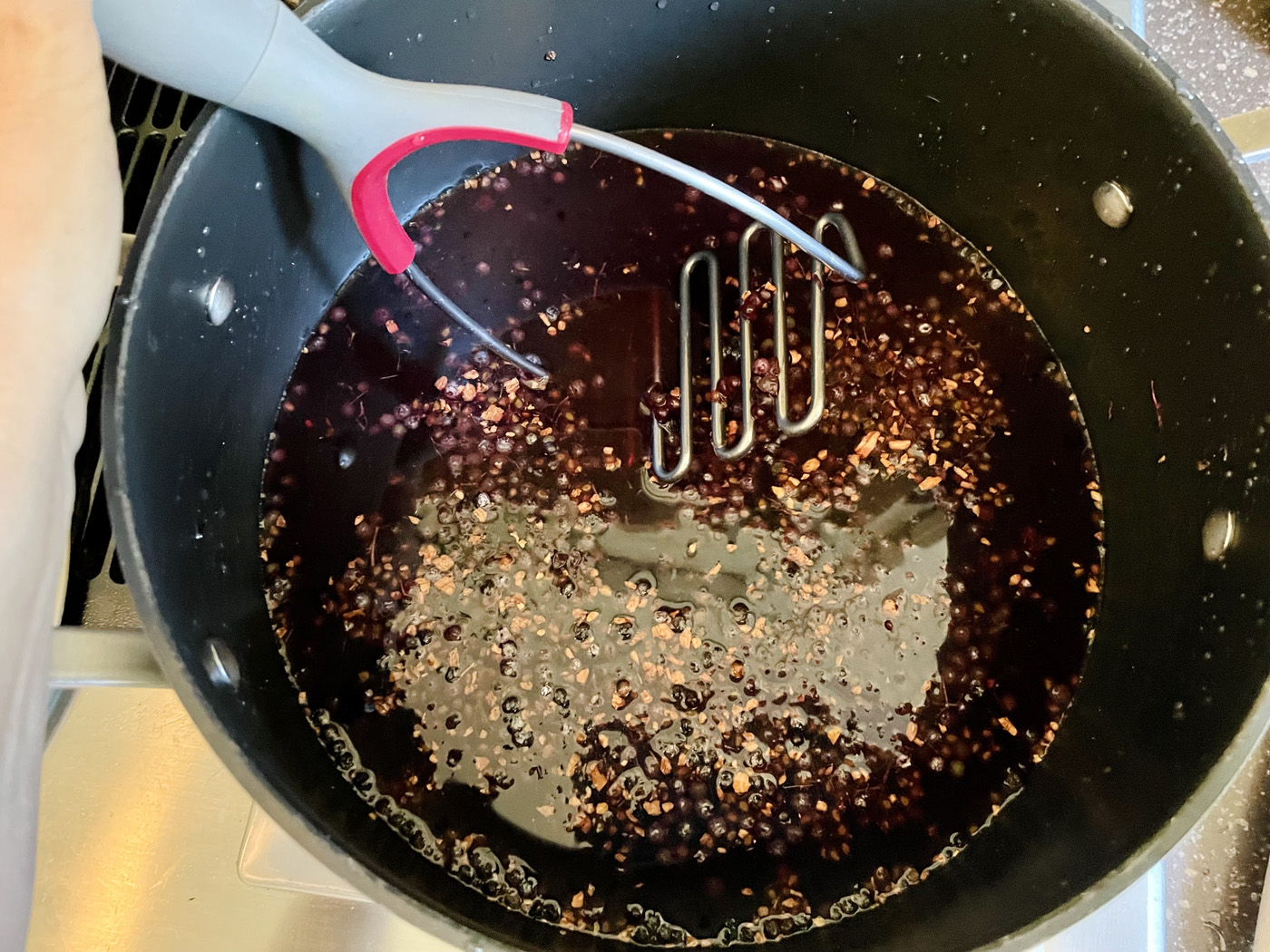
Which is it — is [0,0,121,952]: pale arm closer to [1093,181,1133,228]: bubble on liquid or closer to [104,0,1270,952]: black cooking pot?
[104,0,1270,952]: black cooking pot

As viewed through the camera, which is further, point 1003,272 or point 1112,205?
point 1003,272

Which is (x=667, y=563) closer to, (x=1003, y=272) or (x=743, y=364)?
(x=743, y=364)

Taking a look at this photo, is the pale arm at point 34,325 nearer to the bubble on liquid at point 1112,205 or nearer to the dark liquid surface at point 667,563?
the dark liquid surface at point 667,563

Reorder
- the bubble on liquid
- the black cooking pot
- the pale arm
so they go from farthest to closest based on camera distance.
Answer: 1. the bubble on liquid
2. the black cooking pot
3. the pale arm

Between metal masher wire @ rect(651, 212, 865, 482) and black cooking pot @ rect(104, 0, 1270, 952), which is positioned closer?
black cooking pot @ rect(104, 0, 1270, 952)

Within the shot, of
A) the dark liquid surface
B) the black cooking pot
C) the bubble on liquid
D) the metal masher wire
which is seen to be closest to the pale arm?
the black cooking pot

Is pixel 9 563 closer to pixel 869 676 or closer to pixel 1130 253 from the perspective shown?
pixel 869 676

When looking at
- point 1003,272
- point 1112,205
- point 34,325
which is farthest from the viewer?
point 1003,272

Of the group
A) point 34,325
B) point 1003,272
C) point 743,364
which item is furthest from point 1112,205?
point 34,325
